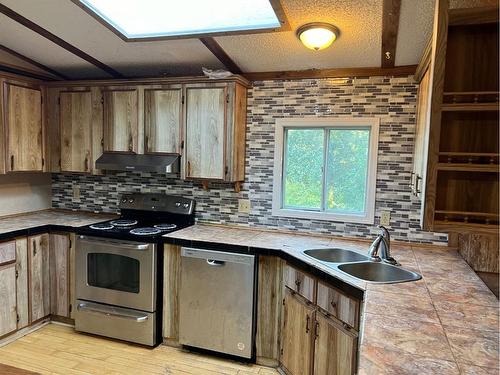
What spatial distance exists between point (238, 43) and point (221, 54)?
0.72 feet

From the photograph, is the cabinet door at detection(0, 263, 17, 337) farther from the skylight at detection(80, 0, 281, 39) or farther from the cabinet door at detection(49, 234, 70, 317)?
the skylight at detection(80, 0, 281, 39)

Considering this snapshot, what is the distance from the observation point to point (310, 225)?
118 inches

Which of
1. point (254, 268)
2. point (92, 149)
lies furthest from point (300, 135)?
point (92, 149)

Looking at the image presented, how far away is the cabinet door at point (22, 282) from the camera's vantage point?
286cm

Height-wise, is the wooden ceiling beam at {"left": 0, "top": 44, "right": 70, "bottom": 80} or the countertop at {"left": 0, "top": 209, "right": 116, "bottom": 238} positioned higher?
the wooden ceiling beam at {"left": 0, "top": 44, "right": 70, "bottom": 80}

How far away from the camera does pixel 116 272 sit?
2.89 metres

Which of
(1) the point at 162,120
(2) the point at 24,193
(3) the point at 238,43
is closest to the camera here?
(3) the point at 238,43

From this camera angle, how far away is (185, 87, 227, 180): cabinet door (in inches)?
115

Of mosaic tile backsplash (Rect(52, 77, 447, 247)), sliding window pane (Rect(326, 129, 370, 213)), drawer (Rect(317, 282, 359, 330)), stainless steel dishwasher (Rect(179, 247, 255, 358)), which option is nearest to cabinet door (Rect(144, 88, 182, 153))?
mosaic tile backsplash (Rect(52, 77, 447, 247))

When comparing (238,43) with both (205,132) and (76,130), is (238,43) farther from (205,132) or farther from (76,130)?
(76,130)

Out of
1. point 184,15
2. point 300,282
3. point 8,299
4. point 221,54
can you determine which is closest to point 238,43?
point 221,54

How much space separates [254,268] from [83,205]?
84.3 inches

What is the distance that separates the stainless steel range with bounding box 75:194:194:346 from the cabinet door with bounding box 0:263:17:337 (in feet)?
1.48

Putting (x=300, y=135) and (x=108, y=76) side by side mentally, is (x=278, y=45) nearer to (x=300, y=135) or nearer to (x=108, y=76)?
(x=300, y=135)
